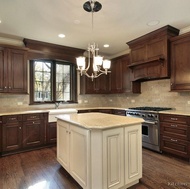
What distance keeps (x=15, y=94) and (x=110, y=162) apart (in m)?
3.10

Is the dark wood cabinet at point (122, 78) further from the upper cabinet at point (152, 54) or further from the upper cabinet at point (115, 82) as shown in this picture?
the upper cabinet at point (152, 54)

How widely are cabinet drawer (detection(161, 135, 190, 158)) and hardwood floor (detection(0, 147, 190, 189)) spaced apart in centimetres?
15

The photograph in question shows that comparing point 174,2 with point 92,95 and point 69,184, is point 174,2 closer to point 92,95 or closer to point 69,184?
point 69,184

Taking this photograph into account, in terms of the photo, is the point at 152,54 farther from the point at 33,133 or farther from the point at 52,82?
the point at 33,133

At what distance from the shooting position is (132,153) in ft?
6.97

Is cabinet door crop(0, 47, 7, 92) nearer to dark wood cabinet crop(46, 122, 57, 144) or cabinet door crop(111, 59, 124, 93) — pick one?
dark wood cabinet crop(46, 122, 57, 144)

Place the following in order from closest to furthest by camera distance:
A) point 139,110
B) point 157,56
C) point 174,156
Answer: point 174,156 → point 157,56 → point 139,110

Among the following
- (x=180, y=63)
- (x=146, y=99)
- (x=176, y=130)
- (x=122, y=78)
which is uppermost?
(x=180, y=63)

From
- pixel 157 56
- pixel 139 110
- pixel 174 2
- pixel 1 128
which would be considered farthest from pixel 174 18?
pixel 1 128

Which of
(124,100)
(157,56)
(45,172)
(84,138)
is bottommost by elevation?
(45,172)

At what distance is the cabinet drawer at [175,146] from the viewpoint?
2965 mm

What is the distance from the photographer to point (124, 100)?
5.26 meters

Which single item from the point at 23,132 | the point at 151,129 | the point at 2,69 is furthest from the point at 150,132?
the point at 2,69

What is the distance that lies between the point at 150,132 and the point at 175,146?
1.99ft
